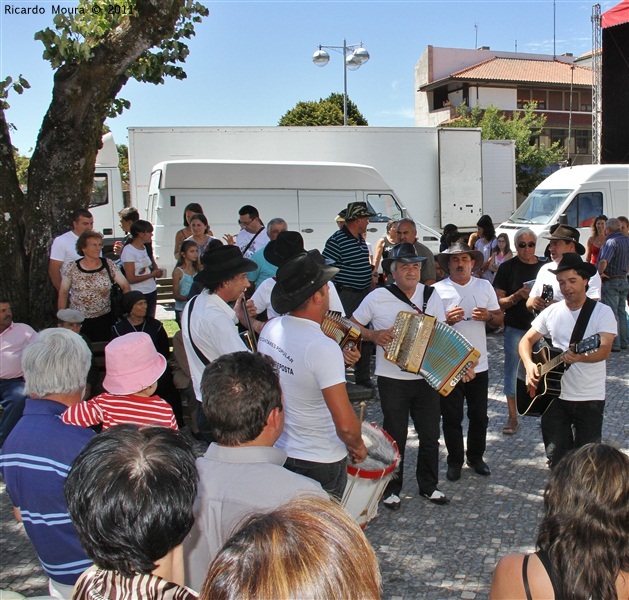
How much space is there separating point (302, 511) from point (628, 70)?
49.2 ft

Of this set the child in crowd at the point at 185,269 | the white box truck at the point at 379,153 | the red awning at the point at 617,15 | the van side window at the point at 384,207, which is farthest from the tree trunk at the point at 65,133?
the red awning at the point at 617,15

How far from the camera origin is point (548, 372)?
4477 mm

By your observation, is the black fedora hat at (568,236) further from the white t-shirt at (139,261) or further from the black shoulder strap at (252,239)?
the white t-shirt at (139,261)

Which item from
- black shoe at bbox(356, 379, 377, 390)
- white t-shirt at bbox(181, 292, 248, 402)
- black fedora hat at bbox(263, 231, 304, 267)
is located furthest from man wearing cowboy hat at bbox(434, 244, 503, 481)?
black shoe at bbox(356, 379, 377, 390)

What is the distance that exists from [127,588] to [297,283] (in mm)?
1975

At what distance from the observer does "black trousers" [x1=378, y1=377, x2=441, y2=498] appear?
4.82 metres

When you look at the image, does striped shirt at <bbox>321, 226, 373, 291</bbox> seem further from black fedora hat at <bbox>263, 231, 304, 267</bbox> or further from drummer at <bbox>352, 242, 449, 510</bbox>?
drummer at <bbox>352, 242, 449, 510</bbox>

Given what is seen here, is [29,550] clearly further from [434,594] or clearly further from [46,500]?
[434,594]

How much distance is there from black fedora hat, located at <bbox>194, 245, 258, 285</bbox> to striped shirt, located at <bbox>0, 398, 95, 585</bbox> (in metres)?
1.76

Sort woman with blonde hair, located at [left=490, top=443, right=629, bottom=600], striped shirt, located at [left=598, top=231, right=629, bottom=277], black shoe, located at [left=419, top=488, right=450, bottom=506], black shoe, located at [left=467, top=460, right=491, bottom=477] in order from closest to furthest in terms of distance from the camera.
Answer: woman with blonde hair, located at [left=490, top=443, right=629, bottom=600] → black shoe, located at [left=419, top=488, right=450, bottom=506] → black shoe, located at [left=467, top=460, right=491, bottom=477] → striped shirt, located at [left=598, top=231, right=629, bottom=277]

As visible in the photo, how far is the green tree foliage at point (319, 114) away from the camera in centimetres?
3969

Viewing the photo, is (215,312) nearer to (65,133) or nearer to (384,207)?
(65,133)

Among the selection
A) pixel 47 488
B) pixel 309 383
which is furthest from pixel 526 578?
pixel 47 488

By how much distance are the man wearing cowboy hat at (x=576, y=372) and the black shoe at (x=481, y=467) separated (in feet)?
2.94
